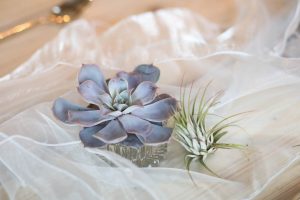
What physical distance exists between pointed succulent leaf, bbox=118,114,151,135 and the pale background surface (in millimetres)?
309

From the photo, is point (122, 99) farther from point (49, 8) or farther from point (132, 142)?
point (49, 8)

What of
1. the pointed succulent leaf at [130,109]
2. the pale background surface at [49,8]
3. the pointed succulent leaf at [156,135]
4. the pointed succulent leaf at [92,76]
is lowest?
the pointed succulent leaf at [156,135]

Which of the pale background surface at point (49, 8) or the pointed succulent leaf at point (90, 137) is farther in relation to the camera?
the pale background surface at point (49, 8)

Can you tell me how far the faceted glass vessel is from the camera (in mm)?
638

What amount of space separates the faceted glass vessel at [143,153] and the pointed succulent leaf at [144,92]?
0.19ft

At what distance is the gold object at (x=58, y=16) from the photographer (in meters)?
0.90

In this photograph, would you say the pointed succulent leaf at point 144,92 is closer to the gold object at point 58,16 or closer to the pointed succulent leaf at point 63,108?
the pointed succulent leaf at point 63,108

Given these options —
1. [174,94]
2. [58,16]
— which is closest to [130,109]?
[174,94]

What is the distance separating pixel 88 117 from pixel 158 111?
85mm

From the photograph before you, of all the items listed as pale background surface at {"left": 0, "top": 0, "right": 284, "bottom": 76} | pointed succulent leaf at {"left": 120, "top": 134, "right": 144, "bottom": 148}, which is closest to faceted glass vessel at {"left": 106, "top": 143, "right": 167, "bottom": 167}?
pointed succulent leaf at {"left": 120, "top": 134, "right": 144, "bottom": 148}

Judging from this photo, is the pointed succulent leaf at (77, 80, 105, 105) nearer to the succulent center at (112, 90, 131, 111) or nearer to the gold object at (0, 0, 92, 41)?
the succulent center at (112, 90, 131, 111)

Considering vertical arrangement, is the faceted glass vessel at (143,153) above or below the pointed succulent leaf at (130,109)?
below

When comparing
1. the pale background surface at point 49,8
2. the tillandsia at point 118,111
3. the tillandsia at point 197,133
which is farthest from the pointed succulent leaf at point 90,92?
the pale background surface at point 49,8

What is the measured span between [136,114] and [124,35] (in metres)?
0.29
